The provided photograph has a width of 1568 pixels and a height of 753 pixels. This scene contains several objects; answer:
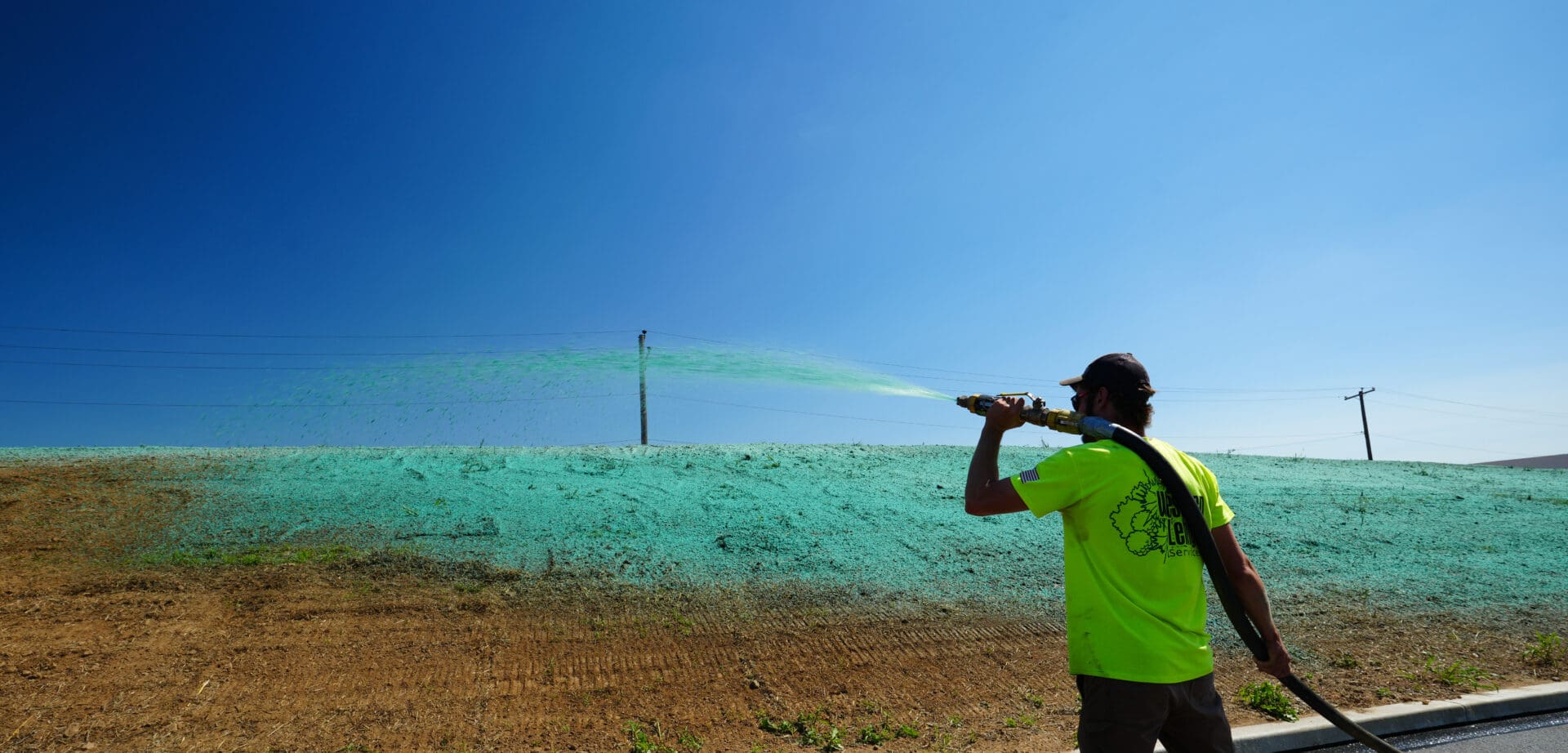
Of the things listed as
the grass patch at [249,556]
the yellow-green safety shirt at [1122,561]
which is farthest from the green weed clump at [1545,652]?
the grass patch at [249,556]

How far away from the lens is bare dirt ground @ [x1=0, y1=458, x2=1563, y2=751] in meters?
4.90

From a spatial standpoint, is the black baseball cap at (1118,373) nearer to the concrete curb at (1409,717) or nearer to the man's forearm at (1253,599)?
the man's forearm at (1253,599)

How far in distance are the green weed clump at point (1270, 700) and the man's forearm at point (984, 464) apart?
13.2 feet

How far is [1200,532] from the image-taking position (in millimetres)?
2490

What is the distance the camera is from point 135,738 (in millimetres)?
4680

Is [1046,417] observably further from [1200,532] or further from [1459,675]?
[1459,675]

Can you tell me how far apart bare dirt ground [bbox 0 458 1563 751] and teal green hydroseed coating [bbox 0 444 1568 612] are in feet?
1.60

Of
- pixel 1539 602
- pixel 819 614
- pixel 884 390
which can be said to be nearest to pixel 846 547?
pixel 819 614

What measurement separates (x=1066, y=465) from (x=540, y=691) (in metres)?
4.36

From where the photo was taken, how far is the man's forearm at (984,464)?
2.69 metres

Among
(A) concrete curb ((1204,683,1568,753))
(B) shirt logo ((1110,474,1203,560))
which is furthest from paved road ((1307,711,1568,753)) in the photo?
(B) shirt logo ((1110,474,1203,560))

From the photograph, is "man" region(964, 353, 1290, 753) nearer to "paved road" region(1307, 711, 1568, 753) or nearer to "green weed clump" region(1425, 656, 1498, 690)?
"paved road" region(1307, 711, 1568, 753)

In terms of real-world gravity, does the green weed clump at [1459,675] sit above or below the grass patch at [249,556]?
below

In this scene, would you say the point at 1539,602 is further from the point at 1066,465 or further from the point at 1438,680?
the point at 1066,465
